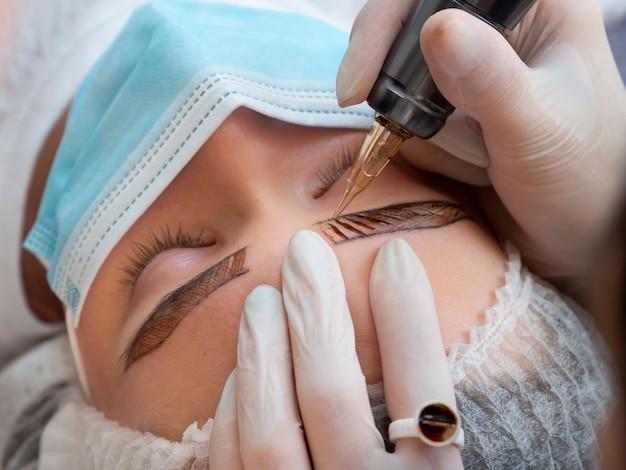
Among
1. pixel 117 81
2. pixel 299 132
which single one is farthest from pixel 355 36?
pixel 117 81

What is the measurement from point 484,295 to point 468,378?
0.13 meters

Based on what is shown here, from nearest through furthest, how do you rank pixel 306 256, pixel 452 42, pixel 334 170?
pixel 452 42
pixel 306 256
pixel 334 170

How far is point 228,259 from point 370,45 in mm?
363

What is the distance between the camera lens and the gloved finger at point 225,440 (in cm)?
83

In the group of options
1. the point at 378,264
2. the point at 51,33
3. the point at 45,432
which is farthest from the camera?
the point at 51,33

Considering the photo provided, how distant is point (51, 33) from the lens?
59.7 inches

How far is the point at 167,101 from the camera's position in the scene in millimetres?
1036

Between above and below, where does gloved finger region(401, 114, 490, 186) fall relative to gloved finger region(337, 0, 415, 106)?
below

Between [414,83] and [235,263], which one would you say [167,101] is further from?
[414,83]

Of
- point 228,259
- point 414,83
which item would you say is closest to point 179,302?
point 228,259

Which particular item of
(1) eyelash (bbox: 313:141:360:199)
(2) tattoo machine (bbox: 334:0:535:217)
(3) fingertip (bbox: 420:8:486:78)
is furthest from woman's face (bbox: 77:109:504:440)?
(3) fingertip (bbox: 420:8:486:78)

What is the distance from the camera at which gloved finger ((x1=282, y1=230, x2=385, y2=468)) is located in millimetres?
786

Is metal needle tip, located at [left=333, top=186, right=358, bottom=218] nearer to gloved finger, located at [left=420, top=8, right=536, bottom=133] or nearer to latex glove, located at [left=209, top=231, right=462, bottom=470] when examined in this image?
latex glove, located at [left=209, top=231, right=462, bottom=470]

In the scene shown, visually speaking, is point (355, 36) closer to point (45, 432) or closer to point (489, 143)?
point (489, 143)
